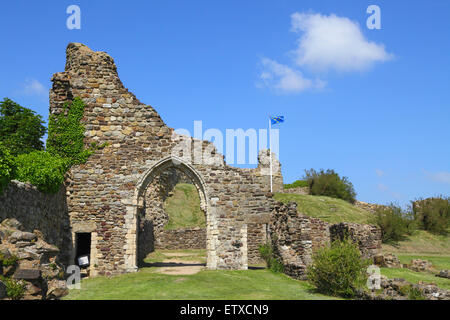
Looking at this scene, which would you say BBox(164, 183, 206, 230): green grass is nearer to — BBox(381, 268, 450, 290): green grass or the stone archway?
the stone archway

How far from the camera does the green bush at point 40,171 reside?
39.0 ft

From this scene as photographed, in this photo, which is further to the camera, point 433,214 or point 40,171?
point 433,214

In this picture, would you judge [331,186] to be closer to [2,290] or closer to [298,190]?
[298,190]

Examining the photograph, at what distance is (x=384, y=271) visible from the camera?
14.4 m

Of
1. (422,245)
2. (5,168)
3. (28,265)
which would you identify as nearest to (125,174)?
(5,168)

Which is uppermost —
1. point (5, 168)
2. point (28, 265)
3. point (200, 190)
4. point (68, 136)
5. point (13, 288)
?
point (68, 136)

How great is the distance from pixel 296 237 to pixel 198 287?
5.45m

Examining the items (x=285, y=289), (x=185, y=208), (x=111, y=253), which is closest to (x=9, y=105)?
(x=111, y=253)

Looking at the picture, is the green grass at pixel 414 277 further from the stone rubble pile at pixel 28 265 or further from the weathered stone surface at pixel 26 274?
the weathered stone surface at pixel 26 274

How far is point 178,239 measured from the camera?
26.7 meters

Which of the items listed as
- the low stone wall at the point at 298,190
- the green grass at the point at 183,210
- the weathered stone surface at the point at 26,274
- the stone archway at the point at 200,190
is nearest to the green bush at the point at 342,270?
the stone archway at the point at 200,190

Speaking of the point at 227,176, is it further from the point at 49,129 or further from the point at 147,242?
the point at 147,242

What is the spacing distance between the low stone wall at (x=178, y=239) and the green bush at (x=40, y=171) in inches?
552

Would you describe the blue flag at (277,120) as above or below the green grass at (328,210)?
above
